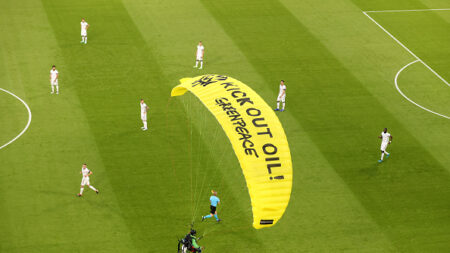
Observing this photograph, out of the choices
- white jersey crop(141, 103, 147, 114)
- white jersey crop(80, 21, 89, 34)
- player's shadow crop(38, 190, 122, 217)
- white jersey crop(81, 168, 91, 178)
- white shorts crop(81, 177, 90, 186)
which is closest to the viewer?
player's shadow crop(38, 190, 122, 217)

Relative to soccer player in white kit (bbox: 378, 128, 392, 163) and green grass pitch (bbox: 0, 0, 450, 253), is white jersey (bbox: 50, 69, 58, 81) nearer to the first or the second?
green grass pitch (bbox: 0, 0, 450, 253)

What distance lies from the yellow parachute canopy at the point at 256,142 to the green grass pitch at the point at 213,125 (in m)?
6.01

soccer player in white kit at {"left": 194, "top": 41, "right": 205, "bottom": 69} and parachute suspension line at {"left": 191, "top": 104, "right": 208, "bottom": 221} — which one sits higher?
soccer player in white kit at {"left": 194, "top": 41, "right": 205, "bottom": 69}

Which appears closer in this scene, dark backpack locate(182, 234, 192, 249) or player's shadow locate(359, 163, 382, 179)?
dark backpack locate(182, 234, 192, 249)

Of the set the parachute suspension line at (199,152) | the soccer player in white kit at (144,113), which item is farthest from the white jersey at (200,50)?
the soccer player in white kit at (144,113)

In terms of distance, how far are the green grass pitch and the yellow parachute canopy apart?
6.01 metres

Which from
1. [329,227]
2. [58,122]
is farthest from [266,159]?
[58,122]

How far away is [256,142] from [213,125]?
1292 centimetres

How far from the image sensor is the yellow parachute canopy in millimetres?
21391

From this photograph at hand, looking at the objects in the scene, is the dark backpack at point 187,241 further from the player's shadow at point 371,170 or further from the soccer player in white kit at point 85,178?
the player's shadow at point 371,170

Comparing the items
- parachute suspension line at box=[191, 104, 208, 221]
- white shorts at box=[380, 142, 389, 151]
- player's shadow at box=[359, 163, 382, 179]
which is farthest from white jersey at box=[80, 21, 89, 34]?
white shorts at box=[380, 142, 389, 151]

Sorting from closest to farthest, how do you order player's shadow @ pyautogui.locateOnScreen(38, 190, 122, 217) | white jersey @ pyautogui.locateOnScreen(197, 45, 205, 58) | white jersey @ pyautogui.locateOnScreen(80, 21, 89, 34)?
player's shadow @ pyautogui.locateOnScreen(38, 190, 122, 217)
white jersey @ pyautogui.locateOnScreen(197, 45, 205, 58)
white jersey @ pyautogui.locateOnScreen(80, 21, 89, 34)

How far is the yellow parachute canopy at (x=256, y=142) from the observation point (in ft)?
70.2

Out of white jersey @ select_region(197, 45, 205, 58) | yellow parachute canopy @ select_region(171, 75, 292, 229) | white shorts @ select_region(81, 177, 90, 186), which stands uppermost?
yellow parachute canopy @ select_region(171, 75, 292, 229)
